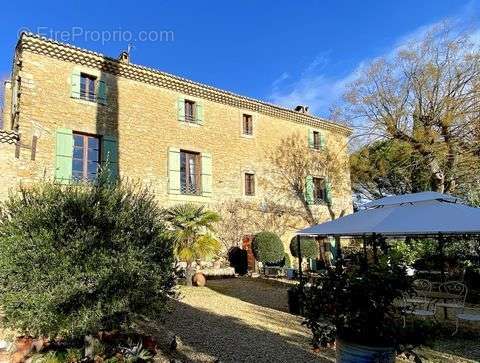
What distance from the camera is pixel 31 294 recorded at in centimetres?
421

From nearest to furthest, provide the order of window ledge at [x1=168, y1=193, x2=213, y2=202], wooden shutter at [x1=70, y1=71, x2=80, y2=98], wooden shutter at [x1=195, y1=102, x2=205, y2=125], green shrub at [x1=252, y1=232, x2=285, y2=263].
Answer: wooden shutter at [x1=70, y1=71, x2=80, y2=98] → window ledge at [x1=168, y1=193, x2=213, y2=202] → wooden shutter at [x1=195, y1=102, x2=205, y2=125] → green shrub at [x1=252, y1=232, x2=285, y2=263]

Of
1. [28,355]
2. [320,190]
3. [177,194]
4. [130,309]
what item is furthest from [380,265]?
[320,190]

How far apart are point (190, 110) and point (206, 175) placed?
8.77ft

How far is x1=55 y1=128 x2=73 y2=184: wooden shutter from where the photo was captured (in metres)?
11.3

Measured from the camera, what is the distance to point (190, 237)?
36.5 ft

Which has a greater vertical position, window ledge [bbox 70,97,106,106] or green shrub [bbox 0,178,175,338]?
window ledge [bbox 70,97,106,106]

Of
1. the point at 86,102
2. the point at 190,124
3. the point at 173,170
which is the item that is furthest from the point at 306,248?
the point at 86,102

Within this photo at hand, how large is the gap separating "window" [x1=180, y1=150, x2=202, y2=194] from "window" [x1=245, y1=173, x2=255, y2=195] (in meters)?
2.46

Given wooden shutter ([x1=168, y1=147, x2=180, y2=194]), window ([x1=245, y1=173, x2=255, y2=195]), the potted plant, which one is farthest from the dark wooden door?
the potted plant

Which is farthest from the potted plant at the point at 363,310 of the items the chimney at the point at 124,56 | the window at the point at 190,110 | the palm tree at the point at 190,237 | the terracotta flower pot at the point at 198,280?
the chimney at the point at 124,56

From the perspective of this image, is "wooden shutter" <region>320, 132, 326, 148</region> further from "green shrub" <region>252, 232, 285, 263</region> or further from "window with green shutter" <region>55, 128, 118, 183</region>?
"window with green shutter" <region>55, 128, 118, 183</region>

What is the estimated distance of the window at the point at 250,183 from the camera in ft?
52.9

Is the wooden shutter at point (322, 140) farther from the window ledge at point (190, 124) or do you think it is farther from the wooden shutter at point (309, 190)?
the window ledge at point (190, 124)

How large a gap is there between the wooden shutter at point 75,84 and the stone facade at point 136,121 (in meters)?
0.09
